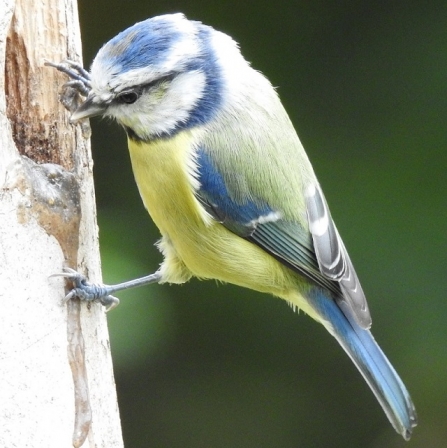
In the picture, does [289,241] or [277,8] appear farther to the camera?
[277,8]

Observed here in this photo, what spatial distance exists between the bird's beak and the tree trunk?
0.10 feet

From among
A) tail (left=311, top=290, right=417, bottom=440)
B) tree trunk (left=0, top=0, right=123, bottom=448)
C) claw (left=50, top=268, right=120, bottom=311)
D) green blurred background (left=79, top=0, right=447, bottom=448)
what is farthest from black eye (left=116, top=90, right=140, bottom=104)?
green blurred background (left=79, top=0, right=447, bottom=448)

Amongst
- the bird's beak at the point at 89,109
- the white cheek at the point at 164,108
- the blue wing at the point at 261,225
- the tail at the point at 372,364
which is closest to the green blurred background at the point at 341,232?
the tail at the point at 372,364

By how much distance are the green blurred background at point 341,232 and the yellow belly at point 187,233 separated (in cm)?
66

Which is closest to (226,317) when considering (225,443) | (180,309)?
(180,309)

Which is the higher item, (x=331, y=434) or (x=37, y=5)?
(x=37, y=5)

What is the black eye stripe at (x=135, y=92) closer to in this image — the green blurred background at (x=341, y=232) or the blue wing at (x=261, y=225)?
the blue wing at (x=261, y=225)

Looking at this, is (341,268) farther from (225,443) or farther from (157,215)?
(225,443)

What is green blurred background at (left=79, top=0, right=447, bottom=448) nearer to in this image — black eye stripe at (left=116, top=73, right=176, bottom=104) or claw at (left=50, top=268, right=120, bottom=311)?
black eye stripe at (left=116, top=73, right=176, bottom=104)

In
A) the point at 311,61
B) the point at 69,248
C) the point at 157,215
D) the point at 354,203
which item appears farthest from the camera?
the point at 311,61

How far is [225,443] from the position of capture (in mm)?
3318

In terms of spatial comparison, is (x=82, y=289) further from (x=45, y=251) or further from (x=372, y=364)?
(x=372, y=364)

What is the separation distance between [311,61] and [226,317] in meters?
1.02

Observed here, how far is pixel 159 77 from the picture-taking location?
192 centimetres
